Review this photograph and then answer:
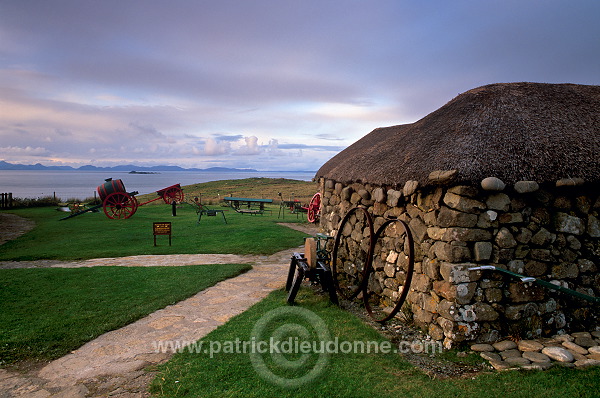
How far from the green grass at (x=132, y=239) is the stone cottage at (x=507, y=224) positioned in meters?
7.56

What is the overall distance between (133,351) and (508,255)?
202 inches

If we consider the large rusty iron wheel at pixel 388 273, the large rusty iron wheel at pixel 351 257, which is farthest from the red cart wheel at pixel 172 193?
the large rusty iron wheel at pixel 388 273

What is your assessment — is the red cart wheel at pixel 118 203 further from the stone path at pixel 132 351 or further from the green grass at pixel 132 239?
the stone path at pixel 132 351

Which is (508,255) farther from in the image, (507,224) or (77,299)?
(77,299)

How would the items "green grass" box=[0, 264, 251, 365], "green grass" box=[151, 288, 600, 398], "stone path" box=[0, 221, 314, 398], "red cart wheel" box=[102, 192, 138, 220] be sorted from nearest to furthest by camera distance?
"green grass" box=[151, 288, 600, 398] → "stone path" box=[0, 221, 314, 398] → "green grass" box=[0, 264, 251, 365] → "red cart wheel" box=[102, 192, 138, 220]

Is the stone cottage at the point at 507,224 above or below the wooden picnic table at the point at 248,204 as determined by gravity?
above

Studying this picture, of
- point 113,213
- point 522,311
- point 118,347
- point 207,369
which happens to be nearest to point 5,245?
point 113,213

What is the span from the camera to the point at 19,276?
349 inches

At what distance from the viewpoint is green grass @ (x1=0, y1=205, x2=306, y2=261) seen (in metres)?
12.6

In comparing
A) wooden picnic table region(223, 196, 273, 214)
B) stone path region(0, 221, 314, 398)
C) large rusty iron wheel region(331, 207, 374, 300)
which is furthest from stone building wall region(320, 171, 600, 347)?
wooden picnic table region(223, 196, 273, 214)

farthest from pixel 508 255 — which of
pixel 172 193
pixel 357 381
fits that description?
pixel 172 193

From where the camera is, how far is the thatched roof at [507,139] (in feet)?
16.3

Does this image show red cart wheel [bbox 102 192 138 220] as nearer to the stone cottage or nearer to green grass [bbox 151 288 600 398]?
green grass [bbox 151 288 600 398]

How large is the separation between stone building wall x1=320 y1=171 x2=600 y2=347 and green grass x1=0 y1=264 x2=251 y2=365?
193 inches
